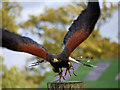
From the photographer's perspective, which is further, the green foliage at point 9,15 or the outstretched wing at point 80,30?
the green foliage at point 9,15

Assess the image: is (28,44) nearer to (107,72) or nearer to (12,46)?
(12,46)

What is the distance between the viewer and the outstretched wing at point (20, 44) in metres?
2.58

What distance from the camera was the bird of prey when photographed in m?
2.77

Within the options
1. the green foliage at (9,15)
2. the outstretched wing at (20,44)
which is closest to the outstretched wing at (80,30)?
the outstretched wing at (20,44)

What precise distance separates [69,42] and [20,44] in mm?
622

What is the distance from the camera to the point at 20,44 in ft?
8.91

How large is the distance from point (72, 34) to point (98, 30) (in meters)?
8.74

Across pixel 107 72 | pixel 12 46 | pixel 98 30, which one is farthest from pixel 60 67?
pixel 98 30

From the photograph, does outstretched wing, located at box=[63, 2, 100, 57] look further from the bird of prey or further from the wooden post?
the wooden post

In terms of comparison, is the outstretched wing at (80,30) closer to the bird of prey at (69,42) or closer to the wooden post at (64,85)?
the bird of prey at (69,42)


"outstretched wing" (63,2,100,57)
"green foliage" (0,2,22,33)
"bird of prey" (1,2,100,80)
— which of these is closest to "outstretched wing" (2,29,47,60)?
"bird of prey" (1,2,100,80)

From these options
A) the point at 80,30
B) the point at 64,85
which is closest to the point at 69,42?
the point at 80,30

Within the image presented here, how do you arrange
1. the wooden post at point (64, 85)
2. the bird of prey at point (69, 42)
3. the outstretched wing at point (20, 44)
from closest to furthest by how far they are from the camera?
the outstretched wing at point (20, 44) → the bird of prey at point (69, 42) → the wooden post at point (64, 85)

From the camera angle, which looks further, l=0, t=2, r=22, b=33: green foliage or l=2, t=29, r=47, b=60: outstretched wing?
l=0, t=2, r=22, b=33: green foliage
